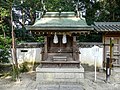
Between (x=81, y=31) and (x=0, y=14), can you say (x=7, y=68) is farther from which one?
(x=81, y=31)

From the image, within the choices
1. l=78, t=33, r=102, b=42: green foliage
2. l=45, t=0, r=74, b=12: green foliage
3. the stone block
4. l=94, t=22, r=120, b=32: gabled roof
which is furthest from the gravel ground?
l=45, t=0, r=74, b=12: green foliage

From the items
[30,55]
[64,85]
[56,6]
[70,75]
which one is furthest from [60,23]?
A: [56,6]

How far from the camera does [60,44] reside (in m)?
12.6

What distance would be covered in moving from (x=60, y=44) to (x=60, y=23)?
1.39m

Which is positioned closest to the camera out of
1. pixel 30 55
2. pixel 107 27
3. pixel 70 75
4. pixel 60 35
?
pixel 70 75

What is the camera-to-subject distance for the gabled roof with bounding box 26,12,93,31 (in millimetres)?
11188

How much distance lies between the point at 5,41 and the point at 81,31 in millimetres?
4746

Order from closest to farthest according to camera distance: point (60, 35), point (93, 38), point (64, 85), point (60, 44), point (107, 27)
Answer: point (64, 85) < point (60, 35) < point (60, 44) < point (107, 27) < point (93, 38)

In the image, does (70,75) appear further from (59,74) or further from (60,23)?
(60,23)

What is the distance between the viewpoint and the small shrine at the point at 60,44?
1126 centimetres

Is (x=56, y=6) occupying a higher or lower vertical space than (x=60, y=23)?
higher

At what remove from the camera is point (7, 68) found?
49.1ft

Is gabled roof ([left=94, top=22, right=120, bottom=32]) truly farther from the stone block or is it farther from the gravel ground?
the stone block

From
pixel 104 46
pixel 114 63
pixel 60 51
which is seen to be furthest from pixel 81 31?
pixel 114 63
